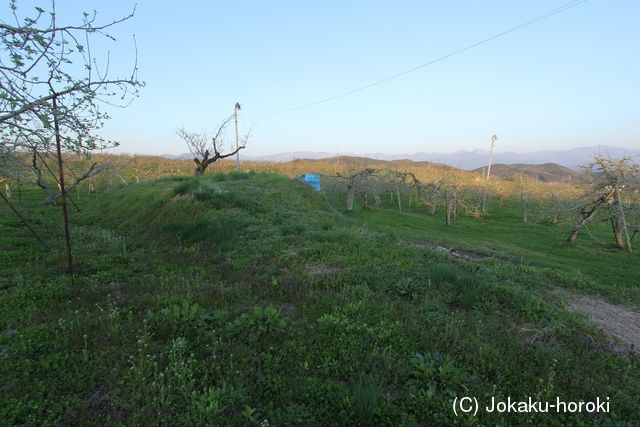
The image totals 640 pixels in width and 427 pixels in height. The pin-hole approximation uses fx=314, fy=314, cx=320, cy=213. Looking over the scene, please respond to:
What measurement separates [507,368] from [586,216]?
19036 millimetres

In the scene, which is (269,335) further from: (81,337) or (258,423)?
(81,337)

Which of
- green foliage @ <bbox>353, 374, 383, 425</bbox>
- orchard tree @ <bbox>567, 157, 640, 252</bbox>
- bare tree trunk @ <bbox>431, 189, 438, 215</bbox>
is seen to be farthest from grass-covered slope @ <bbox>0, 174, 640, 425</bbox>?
bare tree trunk @ <bbox>431, 189, 438, 215</bbox>

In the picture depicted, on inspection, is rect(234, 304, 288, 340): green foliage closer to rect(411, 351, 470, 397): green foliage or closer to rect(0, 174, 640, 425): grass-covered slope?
rect(0, 174, 640, 425): grass-covered slope

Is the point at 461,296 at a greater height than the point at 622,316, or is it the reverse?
the point at 461,296

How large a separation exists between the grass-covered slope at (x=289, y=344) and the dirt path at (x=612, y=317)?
0.46 metres

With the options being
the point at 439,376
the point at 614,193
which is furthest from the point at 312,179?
the point at 439,376

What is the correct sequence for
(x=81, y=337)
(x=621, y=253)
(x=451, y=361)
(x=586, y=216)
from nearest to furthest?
(x=451, y=361)
(x=81, y=337)
(x=621, y=253)
(x=586, y=216)

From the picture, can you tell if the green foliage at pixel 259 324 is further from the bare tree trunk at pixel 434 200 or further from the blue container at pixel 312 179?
the blue container at pixel 312 179

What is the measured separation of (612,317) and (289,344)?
19.2 ft

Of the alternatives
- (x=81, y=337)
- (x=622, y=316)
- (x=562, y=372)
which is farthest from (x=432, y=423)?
(x=622, y=316)

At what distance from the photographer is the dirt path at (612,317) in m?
4.77

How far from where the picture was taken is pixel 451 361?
3.50 meters

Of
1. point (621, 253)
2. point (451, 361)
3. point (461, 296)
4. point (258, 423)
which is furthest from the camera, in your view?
point (621, 253)

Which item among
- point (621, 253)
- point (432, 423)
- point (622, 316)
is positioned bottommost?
point (621, 253)
